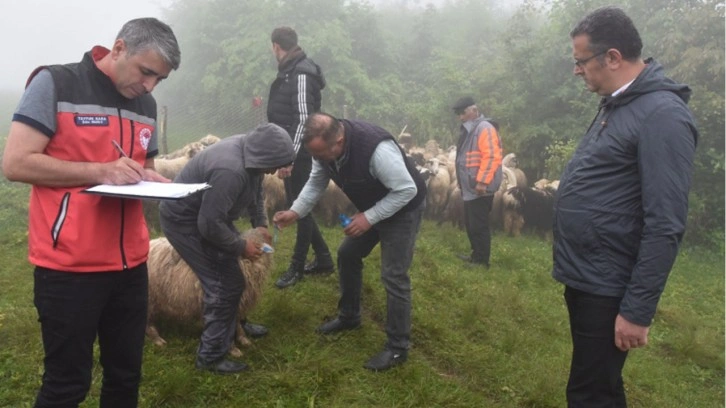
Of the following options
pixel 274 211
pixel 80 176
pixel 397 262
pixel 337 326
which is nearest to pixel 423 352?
pixel 337 326

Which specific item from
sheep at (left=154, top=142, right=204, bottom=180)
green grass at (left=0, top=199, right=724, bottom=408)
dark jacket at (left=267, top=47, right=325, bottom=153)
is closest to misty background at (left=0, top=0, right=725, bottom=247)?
sheep at (left=154, top=142, right=204, bottom=180)

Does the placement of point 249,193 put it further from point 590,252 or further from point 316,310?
point 590,252

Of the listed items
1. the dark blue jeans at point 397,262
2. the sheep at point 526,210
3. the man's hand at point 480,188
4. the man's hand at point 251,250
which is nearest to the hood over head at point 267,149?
the man's hand at point 251,250

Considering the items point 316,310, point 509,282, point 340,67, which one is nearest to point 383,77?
point 340,67

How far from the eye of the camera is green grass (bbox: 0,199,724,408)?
11.4 ft

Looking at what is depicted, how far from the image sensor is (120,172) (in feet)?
6.66

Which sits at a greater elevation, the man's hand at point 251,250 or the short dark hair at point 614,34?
the short dark hair at point 614,34

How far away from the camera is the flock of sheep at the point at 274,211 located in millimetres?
3826

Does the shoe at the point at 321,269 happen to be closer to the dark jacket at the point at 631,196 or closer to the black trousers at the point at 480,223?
the black trousers at the point at 480,223

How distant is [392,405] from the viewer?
346cm

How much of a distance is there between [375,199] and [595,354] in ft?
6.30

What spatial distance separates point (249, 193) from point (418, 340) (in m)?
2.08

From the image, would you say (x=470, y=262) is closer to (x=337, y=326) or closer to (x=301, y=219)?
(x=301, y=219)

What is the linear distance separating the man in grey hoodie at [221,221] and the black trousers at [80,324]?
3.00 ft
